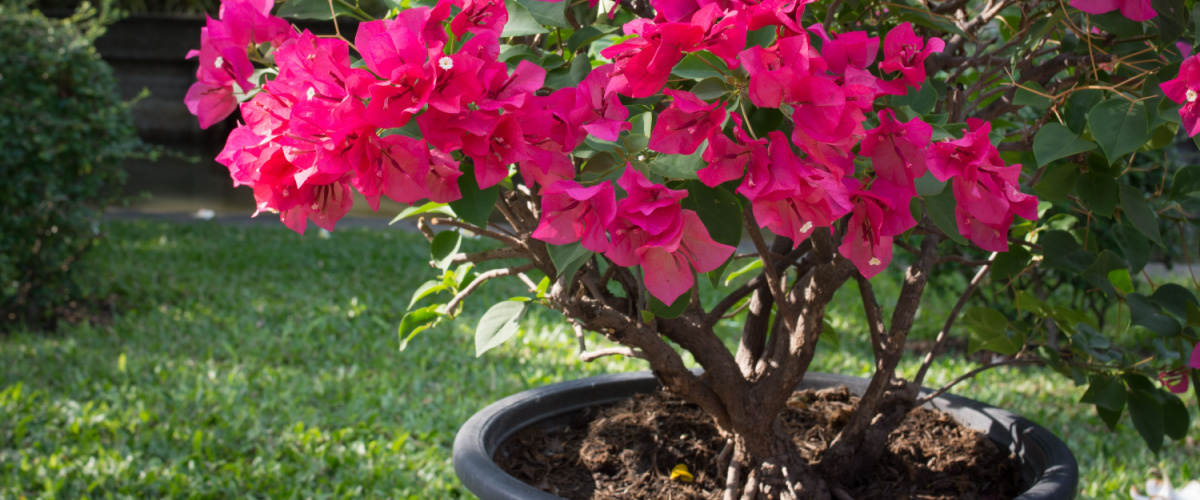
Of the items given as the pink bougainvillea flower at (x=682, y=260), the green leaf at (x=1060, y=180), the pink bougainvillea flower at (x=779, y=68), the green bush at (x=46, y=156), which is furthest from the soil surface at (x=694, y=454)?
the green bush at (x=46, y=156)

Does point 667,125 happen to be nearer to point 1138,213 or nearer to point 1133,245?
point 1138,213

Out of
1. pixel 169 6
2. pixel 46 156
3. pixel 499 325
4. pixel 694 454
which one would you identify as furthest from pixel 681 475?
pixel 169 6

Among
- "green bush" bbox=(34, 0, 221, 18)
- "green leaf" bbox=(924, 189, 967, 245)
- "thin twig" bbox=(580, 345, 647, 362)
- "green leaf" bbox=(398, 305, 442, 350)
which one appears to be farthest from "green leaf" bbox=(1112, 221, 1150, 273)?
"green bush" bbox=(34, 0, 221, 18)

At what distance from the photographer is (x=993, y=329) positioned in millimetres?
1229

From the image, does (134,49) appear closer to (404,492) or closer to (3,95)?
(3,95)

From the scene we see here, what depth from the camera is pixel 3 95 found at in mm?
3301

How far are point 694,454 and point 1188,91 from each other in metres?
0.91

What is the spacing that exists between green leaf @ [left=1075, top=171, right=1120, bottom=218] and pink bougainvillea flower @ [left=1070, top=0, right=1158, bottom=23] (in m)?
0.22

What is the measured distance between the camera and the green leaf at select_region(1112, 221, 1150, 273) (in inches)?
39.3

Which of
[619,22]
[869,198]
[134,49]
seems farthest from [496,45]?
[134,49]

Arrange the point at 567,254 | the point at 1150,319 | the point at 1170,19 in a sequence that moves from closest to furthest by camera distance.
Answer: the point at 567,254 → the point at 1170,19 → the point at 1150,319

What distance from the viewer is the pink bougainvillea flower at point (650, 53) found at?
0.57 m

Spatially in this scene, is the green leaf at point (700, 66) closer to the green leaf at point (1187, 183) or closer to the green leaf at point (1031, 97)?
the green leaf at point (1031, 97)

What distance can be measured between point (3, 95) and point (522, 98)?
355cm
